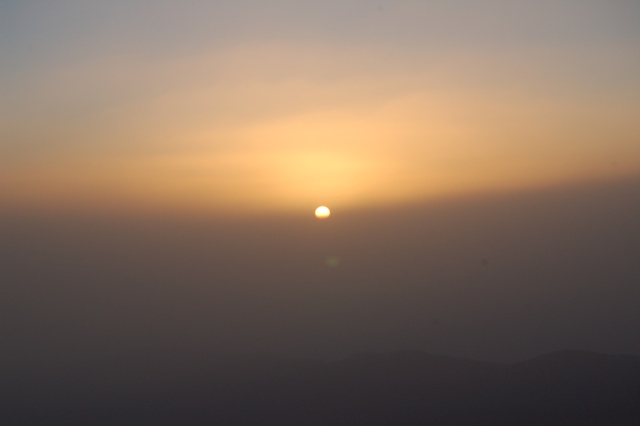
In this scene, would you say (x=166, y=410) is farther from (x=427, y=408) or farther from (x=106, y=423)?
(x=427, y=408)

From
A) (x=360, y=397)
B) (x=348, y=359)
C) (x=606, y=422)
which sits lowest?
(x=606, y=422)

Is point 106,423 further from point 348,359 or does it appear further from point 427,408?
point 427,408

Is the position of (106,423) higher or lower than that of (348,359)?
lower

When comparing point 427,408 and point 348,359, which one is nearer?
point 427,408

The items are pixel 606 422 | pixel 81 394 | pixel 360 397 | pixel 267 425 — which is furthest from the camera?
pixel 81 394

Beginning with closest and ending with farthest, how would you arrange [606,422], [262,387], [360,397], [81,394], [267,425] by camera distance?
[606,422]
[267,425]
[360,397]
[262,387]
[81,394]

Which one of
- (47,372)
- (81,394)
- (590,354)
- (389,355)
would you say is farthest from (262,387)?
(590,354)
